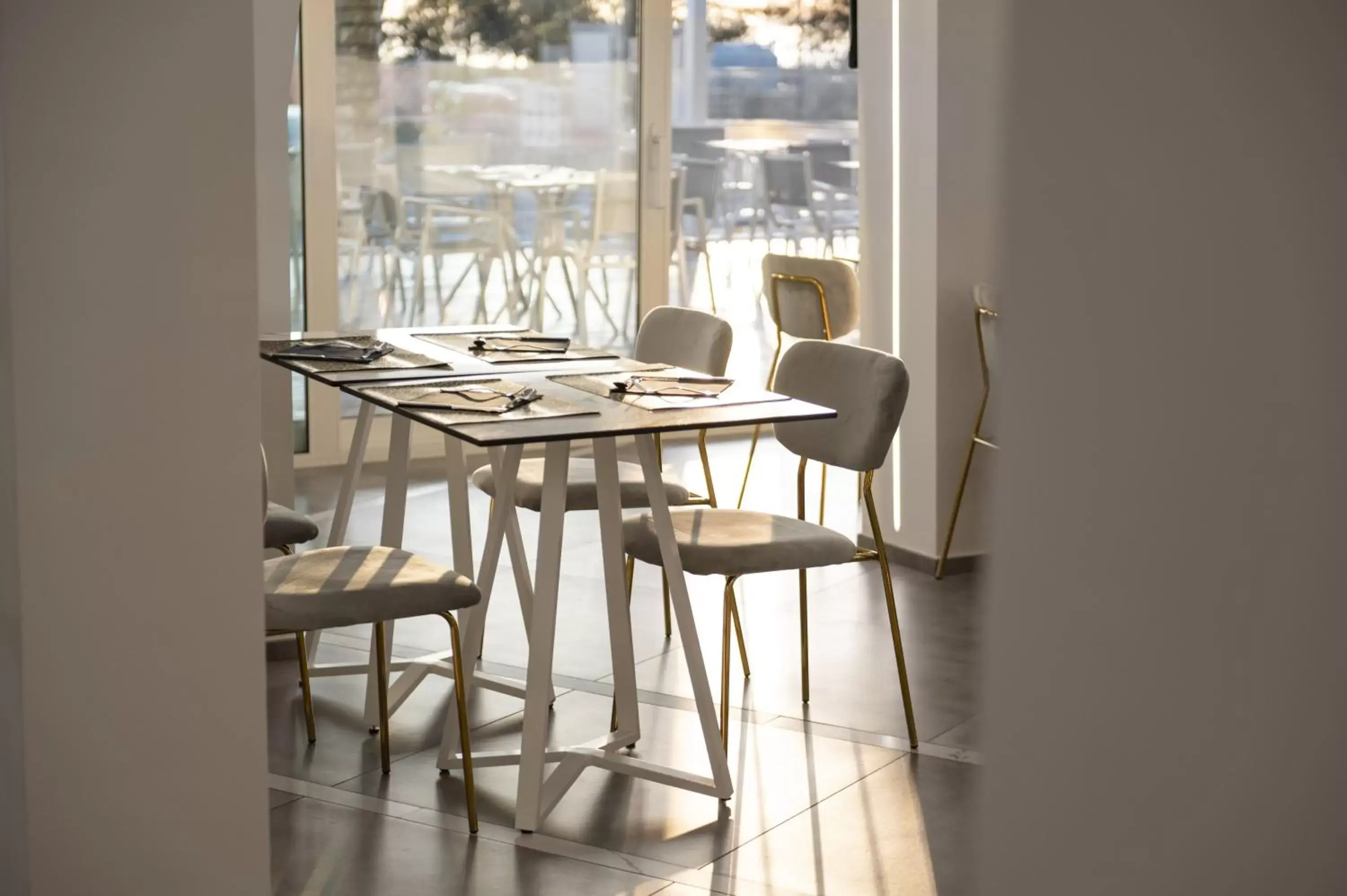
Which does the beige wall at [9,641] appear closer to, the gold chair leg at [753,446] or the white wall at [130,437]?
the white wall at [130,437]

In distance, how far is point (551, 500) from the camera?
277 centimetres

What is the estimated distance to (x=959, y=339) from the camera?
4.54 m

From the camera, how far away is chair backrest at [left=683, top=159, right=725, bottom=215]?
696 centimetres

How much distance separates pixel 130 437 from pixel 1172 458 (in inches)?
50.0

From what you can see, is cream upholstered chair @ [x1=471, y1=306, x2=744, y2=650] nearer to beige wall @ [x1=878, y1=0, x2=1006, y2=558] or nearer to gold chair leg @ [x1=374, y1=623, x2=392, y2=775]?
A: gold chair leg @ [x1=374, y1=623, x2=392, y2=775]

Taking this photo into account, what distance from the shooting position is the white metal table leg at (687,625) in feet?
9.41

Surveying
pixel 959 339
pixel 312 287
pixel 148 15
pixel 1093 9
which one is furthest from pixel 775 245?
pixel 1093 9

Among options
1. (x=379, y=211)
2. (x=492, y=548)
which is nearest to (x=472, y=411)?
(x=492, y=548)

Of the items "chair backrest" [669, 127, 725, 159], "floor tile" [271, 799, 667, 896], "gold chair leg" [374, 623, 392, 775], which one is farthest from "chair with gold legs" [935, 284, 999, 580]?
"chair backrest" [669, 127, 725, 159]

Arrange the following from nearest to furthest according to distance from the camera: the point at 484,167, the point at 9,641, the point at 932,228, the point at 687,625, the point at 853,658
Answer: the point at 9,641, the point at 687,625, the point at 853,658, the point at 932,228, the point at 484,167

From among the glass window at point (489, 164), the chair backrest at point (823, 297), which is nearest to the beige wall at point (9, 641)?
the chair backrest at point (823, 297)

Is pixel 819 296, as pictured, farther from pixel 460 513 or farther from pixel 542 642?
pixel 542 642

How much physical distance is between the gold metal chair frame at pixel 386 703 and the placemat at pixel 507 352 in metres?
0.67

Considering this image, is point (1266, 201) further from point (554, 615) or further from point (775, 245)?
point (775, 245)
